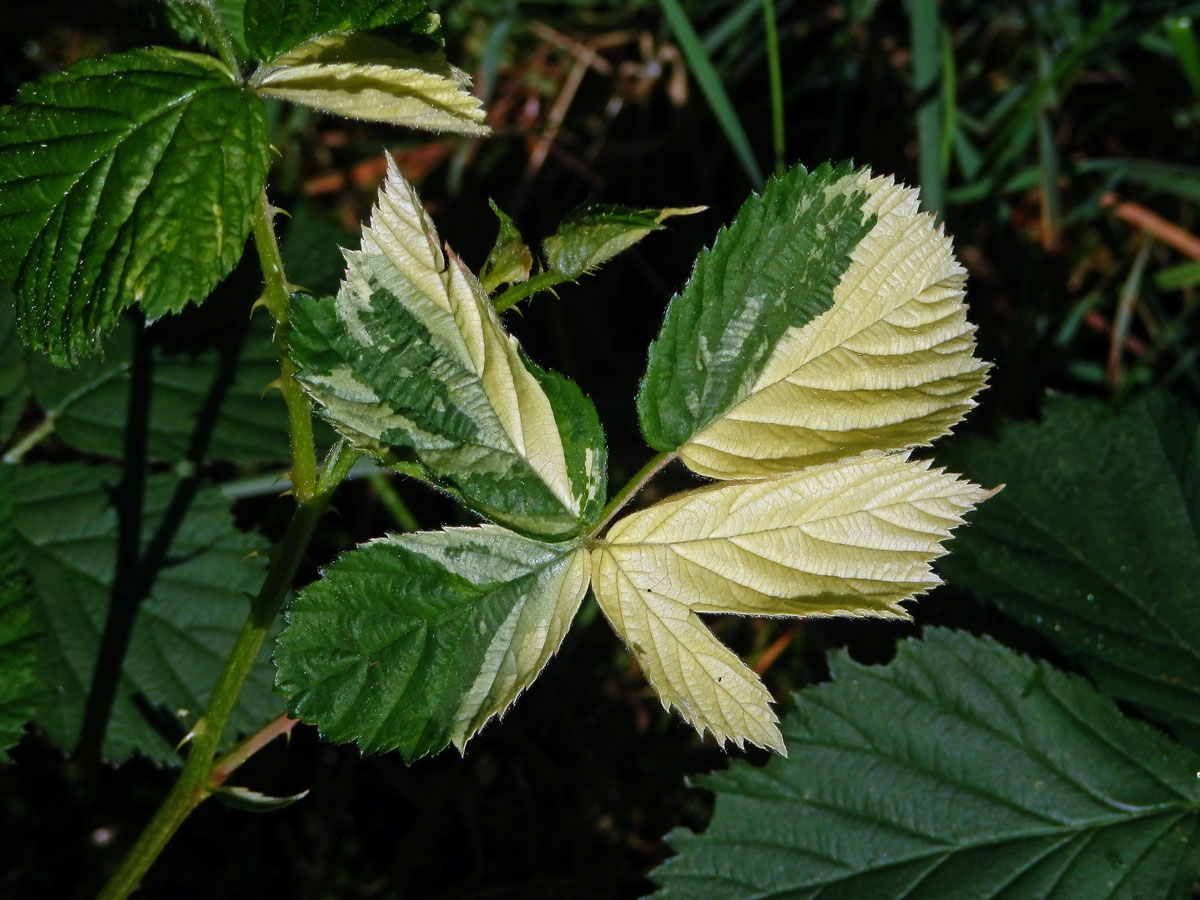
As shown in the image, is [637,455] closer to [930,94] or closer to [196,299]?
[930,94]

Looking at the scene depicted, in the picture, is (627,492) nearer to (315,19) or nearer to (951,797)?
(315,19)

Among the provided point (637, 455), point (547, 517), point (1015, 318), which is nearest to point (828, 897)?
point (547, 517)

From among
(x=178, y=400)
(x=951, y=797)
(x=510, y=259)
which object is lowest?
(x=951, y=797)

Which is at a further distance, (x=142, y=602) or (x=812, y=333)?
(x=142, y=602)

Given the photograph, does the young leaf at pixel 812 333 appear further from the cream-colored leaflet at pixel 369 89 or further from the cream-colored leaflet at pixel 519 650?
the cream-colored leaflet at pixel 369 89

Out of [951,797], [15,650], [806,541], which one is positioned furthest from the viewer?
[951,797]

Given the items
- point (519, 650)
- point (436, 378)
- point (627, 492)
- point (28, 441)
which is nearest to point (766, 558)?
point (627, 492)

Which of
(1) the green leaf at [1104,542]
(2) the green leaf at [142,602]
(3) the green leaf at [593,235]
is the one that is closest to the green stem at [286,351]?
(3) the green leaf at [593,235]
